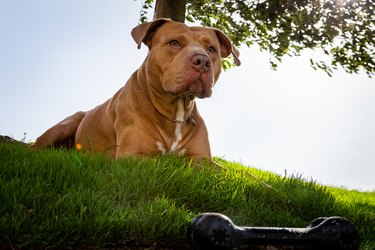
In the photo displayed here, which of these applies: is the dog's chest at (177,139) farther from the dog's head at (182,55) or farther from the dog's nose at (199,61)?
the dog's nose at (199,61)

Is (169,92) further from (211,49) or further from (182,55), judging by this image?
(211,49)

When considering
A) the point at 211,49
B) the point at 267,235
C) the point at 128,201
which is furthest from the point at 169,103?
the point at 267,235

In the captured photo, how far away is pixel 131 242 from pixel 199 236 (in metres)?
0.56

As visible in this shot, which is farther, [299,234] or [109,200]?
[109,200]

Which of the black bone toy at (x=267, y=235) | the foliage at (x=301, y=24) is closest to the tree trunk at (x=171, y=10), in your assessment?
the foliage at (x=301, y=24)

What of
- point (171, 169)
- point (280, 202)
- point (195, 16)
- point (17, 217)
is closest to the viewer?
point (17, 217)

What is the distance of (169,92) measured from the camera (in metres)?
4.73

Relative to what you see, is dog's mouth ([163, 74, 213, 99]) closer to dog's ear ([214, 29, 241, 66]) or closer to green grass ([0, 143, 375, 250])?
green grass ([0, 143, 375, 250])

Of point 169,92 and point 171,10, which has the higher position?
point 171,10

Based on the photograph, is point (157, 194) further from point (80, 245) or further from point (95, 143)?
point (95, 143)

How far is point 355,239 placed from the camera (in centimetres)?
292

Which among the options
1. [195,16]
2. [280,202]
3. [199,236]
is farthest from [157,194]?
[195,16]

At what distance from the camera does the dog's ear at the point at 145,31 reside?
4945 millimetres

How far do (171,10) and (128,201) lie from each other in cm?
652
